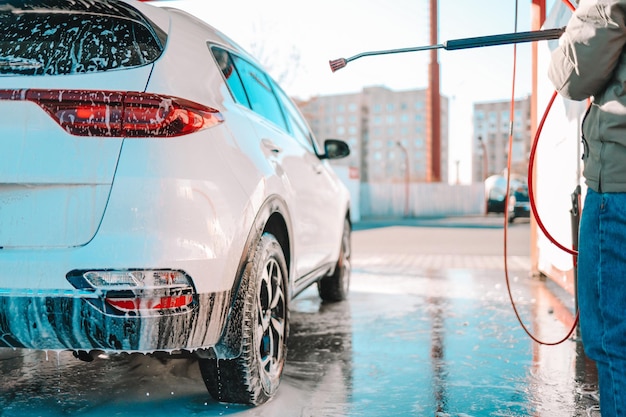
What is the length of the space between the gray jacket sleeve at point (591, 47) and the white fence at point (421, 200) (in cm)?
4102

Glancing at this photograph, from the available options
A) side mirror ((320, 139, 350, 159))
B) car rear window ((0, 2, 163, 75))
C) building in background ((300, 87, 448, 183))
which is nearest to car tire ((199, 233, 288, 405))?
car rear window ((0, 2, 163, 75))

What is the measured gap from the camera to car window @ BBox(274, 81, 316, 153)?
442 centimetres

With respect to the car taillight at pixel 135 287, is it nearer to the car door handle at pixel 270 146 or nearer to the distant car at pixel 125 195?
the distant car at pixel 125 195

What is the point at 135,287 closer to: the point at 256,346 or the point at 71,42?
the point at 256,346

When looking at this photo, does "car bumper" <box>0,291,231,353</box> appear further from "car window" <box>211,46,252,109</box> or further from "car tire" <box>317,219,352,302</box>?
"car tire" <box>317,219,352,302</box>

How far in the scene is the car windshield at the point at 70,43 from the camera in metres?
Result: 2.43

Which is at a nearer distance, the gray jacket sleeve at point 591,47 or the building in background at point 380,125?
the gray jacket sleeve at point 591,47

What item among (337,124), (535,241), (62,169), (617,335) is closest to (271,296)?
(62,169)

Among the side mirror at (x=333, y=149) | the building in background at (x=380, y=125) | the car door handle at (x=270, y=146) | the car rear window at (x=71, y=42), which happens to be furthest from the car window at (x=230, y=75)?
the building in background at (x=380, y=125)

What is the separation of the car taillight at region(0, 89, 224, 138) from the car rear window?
127 mm

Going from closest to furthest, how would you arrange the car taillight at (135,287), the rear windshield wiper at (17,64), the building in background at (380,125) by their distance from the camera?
1. the car taillight at (135,287)
2. the rear windshield wiper at (17,64)
3. the building in background at (380,125)

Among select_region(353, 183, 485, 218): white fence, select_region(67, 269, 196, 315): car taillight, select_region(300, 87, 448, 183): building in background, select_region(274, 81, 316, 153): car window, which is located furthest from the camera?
select_region(300, 87, 448, 183): building in background

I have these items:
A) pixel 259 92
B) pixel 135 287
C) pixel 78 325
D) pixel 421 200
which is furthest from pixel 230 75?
pixel 421 200

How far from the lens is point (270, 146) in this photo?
329cm
